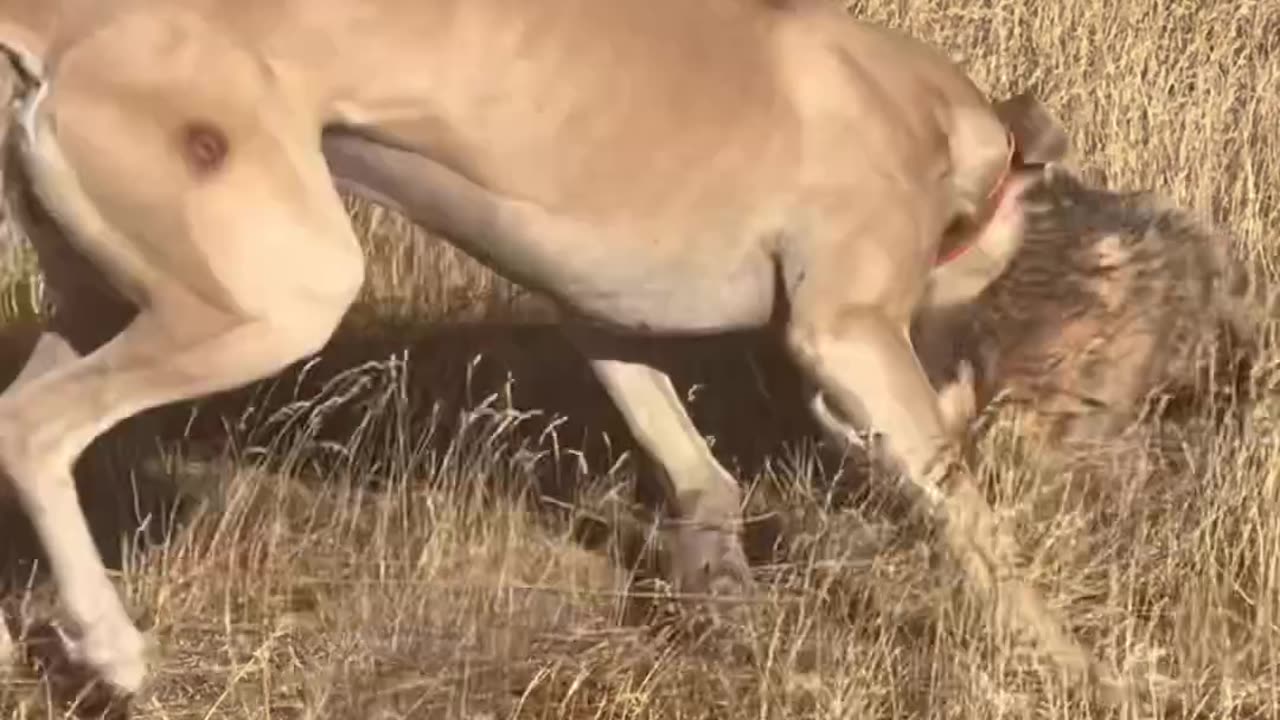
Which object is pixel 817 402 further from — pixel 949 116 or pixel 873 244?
pixel 949 116

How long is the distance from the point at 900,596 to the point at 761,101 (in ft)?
2.74

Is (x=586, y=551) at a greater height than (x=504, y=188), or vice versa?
(x=504, y=188)

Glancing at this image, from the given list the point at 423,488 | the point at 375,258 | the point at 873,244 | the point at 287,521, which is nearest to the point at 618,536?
the point at 423,488

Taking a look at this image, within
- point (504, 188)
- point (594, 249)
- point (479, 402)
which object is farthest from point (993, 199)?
point (479, 402)

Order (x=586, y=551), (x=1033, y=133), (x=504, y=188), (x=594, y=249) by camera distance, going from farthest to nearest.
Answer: (x=586, y=551), (x=1033, y=133), (x=594, y=249), (x=504, y=188)

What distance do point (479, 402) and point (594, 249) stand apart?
4.25 ft

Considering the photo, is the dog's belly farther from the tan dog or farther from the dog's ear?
the dog's ear

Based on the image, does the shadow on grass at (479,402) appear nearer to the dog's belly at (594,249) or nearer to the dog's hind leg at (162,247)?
the dog's belly at (594,249)

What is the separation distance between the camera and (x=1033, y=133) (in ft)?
11.9

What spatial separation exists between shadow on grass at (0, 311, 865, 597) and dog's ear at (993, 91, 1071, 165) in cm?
57

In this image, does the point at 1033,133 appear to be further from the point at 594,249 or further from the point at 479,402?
the point at 479,402

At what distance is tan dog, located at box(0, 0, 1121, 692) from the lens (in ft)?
9.43

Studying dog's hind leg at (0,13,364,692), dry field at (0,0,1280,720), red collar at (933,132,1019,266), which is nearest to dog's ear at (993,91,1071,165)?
red collar at (933,132,1019,266)

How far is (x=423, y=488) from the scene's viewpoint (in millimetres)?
3822
